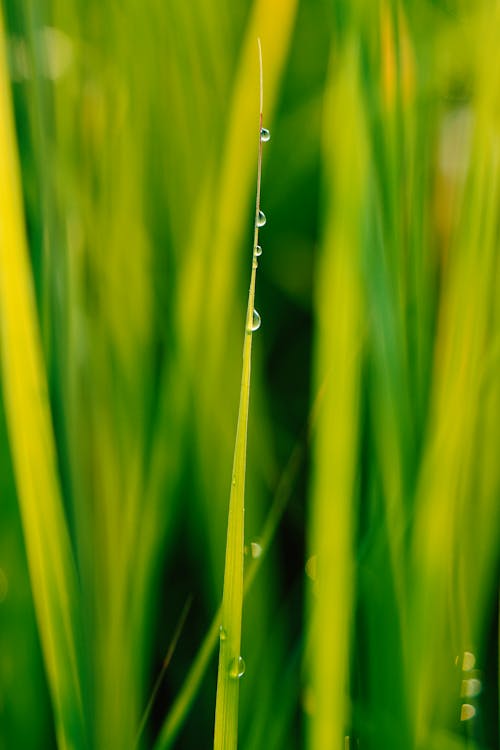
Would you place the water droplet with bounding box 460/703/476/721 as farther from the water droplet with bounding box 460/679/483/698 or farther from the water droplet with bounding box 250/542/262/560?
the water droplet with bounding box 250/542/262/560

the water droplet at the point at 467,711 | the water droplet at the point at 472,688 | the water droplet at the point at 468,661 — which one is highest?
the water droplet at the point at 468,661

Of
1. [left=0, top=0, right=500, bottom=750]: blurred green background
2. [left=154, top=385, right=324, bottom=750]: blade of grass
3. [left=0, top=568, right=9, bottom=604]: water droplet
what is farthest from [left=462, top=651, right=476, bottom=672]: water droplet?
[left=0, top=568, right=9, bottom=604]: water droplet

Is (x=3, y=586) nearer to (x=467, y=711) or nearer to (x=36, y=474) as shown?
(x=36, y=474)

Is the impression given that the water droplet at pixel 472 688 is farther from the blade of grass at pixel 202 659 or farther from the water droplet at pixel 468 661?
the blade of grass at pixel 202 659

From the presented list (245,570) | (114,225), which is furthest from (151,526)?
(114,225)

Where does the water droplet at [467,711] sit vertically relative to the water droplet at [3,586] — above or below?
below

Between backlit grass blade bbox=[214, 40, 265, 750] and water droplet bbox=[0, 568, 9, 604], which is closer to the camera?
backlit grass blade bbox=[214, 40, 265, 750]

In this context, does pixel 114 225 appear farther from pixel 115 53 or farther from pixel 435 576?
pixel 435 576

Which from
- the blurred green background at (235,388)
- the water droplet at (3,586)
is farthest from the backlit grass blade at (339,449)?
the water droplet at (3,586)
